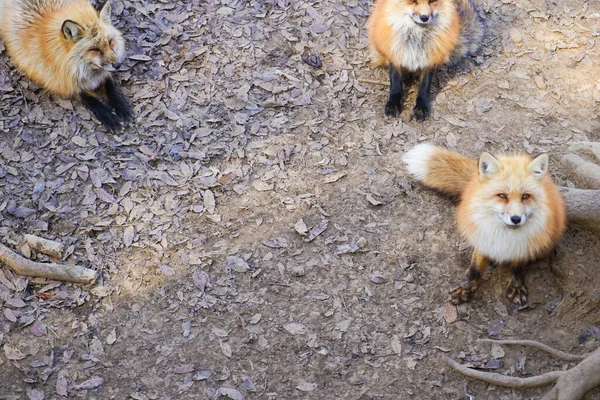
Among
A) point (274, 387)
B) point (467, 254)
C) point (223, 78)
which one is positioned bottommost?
point (274, 387)

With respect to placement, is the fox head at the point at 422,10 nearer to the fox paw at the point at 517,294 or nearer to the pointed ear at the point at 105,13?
the fox paw at the point at 517,294

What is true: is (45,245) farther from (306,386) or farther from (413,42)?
(413,42)

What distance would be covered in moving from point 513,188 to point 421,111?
183cm

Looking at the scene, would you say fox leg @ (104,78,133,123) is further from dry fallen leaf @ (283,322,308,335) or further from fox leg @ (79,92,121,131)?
dry fallen leaf @ (283,322,308,335)

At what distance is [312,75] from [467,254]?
7.50 feet

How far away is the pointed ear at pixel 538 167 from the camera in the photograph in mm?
4137

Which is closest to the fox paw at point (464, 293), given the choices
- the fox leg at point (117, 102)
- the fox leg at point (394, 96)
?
the fox leg at point (394, 96)

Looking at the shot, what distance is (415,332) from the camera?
4449 millimetres

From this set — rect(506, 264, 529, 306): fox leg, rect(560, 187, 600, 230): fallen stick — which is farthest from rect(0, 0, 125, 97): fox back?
rect(560, 187, 600, 230): fallen stick

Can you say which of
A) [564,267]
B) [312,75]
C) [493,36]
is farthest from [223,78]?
[564,267]

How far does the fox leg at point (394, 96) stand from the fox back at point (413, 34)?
0.08 m

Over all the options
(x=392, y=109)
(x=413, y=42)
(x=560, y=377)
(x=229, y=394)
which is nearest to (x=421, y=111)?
(x=392, y=109)

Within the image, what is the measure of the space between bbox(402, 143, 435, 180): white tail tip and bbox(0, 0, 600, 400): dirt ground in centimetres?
15

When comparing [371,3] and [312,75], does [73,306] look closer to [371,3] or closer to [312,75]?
[312,75]
